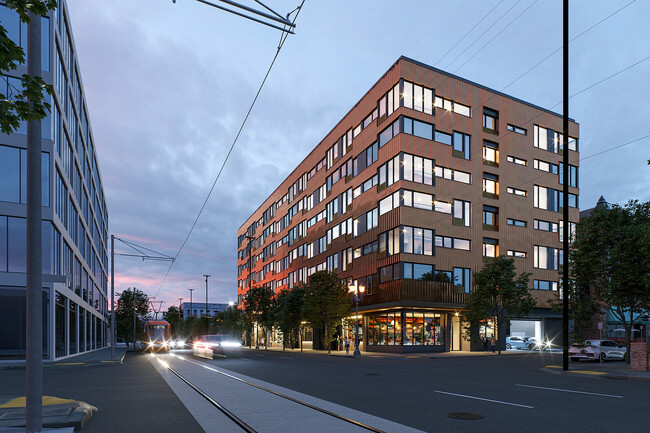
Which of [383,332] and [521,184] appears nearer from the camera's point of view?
[383,332]

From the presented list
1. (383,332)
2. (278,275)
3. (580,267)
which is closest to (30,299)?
(580,267)

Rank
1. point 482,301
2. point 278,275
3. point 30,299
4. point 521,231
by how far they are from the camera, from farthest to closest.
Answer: point 278,275
point 521,231
point 482,301
point 30,299

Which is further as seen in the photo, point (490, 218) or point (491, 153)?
point (491, 153)

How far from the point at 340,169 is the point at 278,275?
31.2 meters

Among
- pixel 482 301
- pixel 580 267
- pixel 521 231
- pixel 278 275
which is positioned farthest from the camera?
pixel 278 275

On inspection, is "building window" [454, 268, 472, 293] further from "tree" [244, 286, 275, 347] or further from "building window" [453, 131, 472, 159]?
"tree" [244, 286, 275, 347]

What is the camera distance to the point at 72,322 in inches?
1542

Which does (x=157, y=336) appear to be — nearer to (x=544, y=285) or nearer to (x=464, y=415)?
(x=544, y=285)

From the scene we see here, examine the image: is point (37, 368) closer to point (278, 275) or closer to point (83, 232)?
point (83, 232)

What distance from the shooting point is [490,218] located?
47.0m

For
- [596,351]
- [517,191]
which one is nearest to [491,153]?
[517,191]

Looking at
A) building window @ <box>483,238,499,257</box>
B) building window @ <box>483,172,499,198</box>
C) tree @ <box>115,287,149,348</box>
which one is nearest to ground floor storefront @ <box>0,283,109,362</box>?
building window @ <box>483,238,499,257</box>

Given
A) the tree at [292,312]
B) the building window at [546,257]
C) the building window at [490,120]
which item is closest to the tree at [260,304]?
the tree at [292,312]

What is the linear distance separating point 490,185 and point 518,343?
16.6 m
